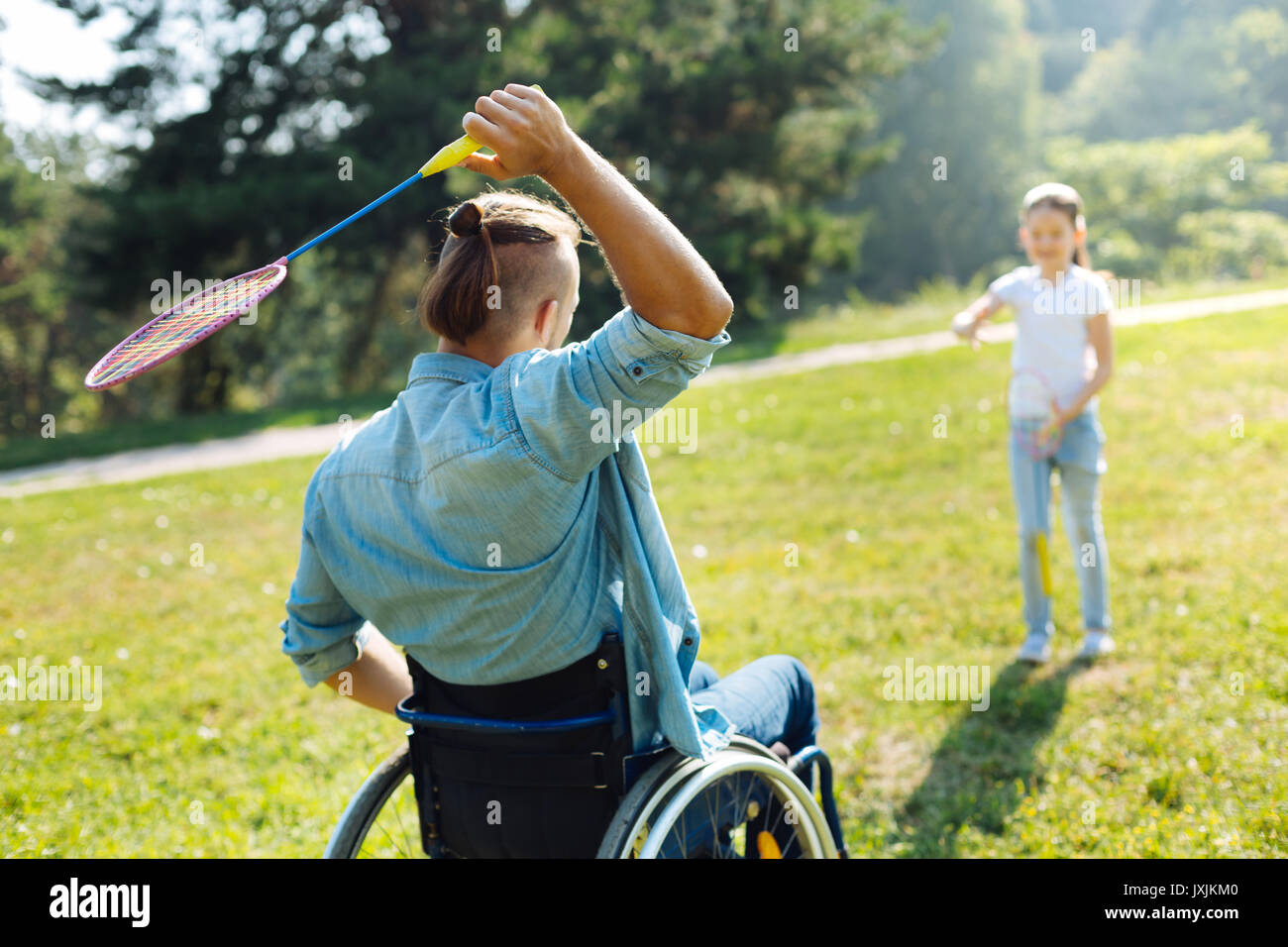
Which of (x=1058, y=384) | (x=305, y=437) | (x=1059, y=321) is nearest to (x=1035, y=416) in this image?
(x=1058, y=384)

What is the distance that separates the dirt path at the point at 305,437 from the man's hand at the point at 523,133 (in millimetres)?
8091

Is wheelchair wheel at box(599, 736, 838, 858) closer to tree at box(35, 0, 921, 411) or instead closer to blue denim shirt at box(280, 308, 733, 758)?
blue denim shirt at box(280, 308, 733, 758)

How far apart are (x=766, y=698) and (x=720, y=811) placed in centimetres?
28

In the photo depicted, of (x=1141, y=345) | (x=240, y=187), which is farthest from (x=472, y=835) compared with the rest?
(x=240, y=187)

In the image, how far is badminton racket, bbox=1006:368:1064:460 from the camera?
4.28 meters

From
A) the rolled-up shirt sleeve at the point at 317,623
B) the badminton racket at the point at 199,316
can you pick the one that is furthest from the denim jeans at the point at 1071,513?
the badminton racket at the point at 199,316

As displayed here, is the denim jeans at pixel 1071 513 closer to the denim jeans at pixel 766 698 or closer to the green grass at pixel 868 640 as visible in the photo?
the green grass at pixel 868 640

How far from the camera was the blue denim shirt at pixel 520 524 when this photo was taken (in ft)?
5.49

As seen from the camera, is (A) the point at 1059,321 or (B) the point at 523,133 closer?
(B) the point at 523,133

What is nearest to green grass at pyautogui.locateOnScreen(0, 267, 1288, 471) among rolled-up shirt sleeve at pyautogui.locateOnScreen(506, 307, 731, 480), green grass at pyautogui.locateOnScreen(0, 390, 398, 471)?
green grass at pyautogui.locateOnScreen(0, 390, 398, 471)

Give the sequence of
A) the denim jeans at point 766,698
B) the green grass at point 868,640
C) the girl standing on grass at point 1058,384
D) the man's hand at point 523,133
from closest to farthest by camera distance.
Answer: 1. the man's hand at point 523,133
2. the denim jeans at point 766,698
3. the green grass at point 868,640
4. the girl standing on grass at point 1058,384

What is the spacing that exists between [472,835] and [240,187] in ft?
49.9

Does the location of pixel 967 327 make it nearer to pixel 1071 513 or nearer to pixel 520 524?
pixel 1071 513

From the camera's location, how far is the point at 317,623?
2.14 meters
